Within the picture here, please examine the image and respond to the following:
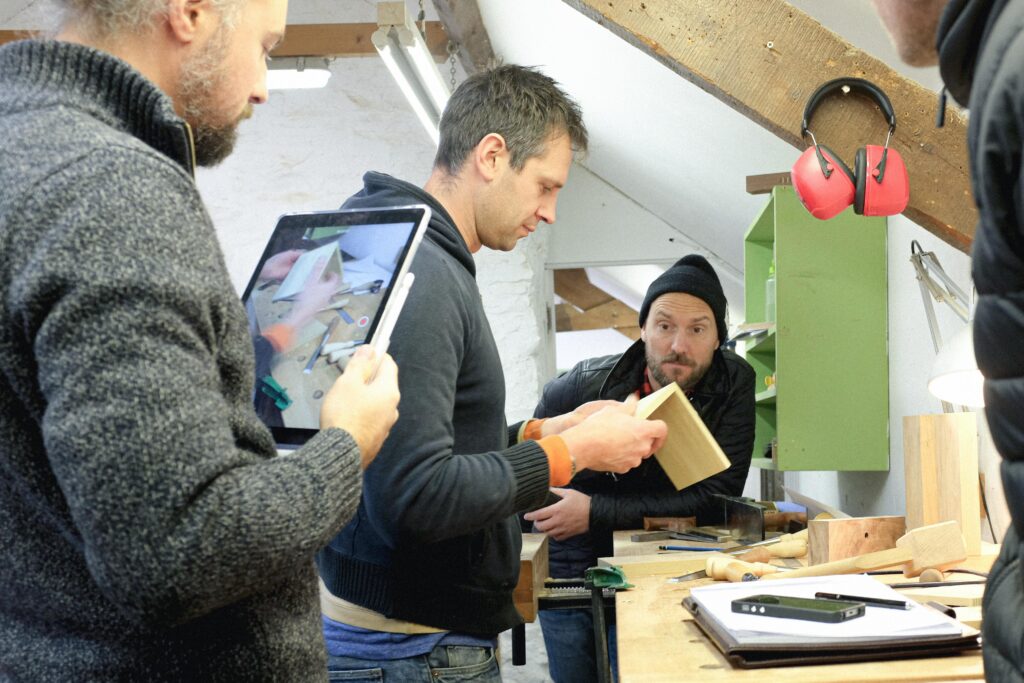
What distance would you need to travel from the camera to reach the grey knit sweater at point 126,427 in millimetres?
741

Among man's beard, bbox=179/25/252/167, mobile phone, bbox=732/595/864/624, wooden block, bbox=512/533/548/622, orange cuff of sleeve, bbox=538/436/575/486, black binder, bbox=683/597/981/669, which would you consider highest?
man's beard, bbox=179/25/252/167

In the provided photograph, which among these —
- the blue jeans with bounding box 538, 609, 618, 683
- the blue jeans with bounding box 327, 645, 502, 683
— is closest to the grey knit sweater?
the blue jeans with bounding box 327, 645, 502, 683

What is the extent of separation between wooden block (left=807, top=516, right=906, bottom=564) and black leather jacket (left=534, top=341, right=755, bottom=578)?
0.97 meters

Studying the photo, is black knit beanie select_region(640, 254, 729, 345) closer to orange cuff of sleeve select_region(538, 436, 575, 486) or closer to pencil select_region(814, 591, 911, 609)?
orange cuff of sleeve select_region(538, 436, 575, 486)

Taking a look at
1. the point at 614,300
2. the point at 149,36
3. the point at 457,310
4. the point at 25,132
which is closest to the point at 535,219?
the point at 457,310

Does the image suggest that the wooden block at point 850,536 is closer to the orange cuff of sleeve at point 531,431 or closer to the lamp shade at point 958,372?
the lamp shade at point 958,372

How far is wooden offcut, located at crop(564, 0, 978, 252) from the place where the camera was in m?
2.24

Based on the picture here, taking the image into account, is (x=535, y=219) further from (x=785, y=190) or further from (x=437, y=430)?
(x=785, y=190)

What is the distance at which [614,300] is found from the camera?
11000 mm

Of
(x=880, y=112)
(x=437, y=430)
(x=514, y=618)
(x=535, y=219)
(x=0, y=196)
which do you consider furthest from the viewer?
(x=880, y=112)

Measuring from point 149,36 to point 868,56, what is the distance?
1.82 m

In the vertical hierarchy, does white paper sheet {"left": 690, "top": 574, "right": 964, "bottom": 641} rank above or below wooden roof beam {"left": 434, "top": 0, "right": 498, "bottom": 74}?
below

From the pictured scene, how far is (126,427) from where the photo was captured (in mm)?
734

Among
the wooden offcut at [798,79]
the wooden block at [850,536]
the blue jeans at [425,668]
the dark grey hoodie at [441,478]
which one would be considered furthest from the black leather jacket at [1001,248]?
the wooden offcut at [798,79]
